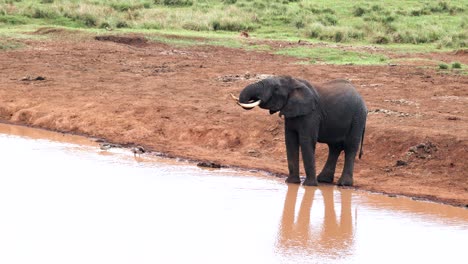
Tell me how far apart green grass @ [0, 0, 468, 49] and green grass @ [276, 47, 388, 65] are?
11.8 feet

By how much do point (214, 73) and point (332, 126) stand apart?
27.0ft

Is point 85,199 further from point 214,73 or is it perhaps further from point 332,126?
point 214,73

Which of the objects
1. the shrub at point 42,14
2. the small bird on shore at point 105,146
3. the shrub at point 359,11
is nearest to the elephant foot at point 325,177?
the small bird on shore at point 105,146

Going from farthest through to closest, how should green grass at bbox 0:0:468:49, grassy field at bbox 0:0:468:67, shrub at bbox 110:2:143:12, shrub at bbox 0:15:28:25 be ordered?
shrub at bbox 110:2:143:12, shrub at bbox 0:15:28:25, green grass at bbox 0:0:468:49, grassy field at bbox 0:0:468:67

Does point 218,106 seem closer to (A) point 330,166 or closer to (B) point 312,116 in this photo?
(A) point 330,166

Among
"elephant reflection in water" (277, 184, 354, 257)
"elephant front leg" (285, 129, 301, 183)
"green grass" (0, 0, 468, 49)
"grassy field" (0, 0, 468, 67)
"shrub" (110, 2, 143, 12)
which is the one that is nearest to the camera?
"elephant reflection in water" (277, 184, 354, 257)

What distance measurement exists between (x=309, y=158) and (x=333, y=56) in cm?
1141

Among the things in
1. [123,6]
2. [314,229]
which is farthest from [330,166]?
[123,6]

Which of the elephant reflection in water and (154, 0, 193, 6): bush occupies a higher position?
(154, 0, 193, 6): bush

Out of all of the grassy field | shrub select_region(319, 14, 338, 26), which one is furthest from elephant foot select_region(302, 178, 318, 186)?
shrub select_region(319, 14, 338, 26)

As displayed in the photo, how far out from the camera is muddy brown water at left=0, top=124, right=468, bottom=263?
9328 mm

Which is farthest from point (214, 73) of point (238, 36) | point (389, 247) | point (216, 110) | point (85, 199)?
point (389, 247)

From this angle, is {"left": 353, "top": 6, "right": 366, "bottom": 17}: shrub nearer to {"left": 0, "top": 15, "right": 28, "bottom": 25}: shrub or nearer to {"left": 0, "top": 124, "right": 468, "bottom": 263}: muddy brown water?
{"left": 0, "top": 15, "right": 28, "bottom": 25}: shrub

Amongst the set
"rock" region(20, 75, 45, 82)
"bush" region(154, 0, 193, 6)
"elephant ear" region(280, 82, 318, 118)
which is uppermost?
"elephant ear" region(280, 82, 318, 118)
